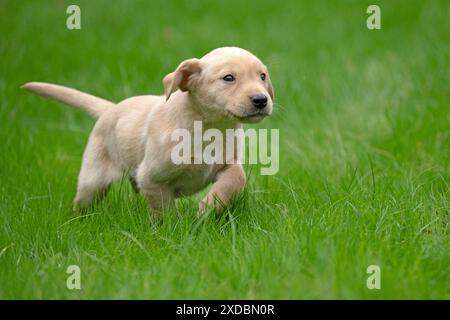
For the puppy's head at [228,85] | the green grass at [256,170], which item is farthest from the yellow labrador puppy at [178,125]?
the green grass at [256,170]

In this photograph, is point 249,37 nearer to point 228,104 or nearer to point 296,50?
point 296,50

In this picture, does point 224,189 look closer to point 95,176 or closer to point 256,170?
point 95,176

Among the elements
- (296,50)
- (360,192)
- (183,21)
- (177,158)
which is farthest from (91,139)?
(183,21)

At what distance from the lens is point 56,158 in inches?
227

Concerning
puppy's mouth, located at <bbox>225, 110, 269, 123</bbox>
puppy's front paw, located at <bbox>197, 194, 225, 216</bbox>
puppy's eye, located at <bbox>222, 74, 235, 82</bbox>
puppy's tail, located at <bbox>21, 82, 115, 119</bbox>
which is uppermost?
puppy's tail, located at <bbox>21, 82, 115, 119</bbox>

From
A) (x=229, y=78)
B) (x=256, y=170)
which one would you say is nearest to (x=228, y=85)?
(x=229, y=78)

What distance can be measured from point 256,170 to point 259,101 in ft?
4.90

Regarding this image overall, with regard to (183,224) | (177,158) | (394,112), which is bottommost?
(183,224)

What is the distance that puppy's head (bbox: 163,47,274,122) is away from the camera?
377 cm

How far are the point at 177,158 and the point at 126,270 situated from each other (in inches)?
30.6

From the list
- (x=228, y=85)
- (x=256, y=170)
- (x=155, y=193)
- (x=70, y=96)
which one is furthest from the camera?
(x=256, y=170)

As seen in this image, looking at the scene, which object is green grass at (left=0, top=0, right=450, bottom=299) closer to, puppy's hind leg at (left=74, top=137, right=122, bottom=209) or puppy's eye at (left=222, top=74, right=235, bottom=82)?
puppy's hind leg at (left=74, top=137, right=122, bottom=209)

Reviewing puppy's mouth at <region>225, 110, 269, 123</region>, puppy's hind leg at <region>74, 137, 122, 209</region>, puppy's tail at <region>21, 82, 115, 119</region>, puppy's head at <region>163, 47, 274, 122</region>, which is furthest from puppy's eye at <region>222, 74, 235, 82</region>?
puppy's tail at <region>21, 82, 115, 119</region>

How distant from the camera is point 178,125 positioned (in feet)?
13.3
